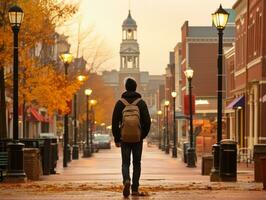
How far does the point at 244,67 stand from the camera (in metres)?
55.2

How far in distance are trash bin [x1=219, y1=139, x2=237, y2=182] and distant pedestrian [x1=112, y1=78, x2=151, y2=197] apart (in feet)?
23.1

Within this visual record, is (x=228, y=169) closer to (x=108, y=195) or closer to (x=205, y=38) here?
(x=108, y=195)

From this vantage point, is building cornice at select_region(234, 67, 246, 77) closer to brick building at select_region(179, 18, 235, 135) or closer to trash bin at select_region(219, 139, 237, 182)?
trash bin at select_region(219, 139, 237, 182)

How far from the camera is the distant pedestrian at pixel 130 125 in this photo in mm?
15914

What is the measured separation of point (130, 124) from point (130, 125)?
19mm

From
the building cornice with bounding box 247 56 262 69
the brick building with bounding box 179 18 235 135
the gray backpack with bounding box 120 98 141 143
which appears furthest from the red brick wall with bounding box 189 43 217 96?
the gray backpack with bounding box 120 98 141 143

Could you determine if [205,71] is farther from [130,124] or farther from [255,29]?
[130,124]

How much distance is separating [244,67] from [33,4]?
2206 cm

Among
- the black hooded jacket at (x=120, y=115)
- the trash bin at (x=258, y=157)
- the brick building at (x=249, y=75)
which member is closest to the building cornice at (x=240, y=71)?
the brick building at (x=249, y=75)

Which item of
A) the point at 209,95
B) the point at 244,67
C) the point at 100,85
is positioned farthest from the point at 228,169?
the point at 100,85

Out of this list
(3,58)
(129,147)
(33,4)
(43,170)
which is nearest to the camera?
(129,147)

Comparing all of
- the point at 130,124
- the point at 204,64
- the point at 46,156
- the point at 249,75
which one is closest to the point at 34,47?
the point at 46,156

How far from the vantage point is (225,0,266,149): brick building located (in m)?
47.0

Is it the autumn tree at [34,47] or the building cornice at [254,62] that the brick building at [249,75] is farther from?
the autumn tree at [34,47]
